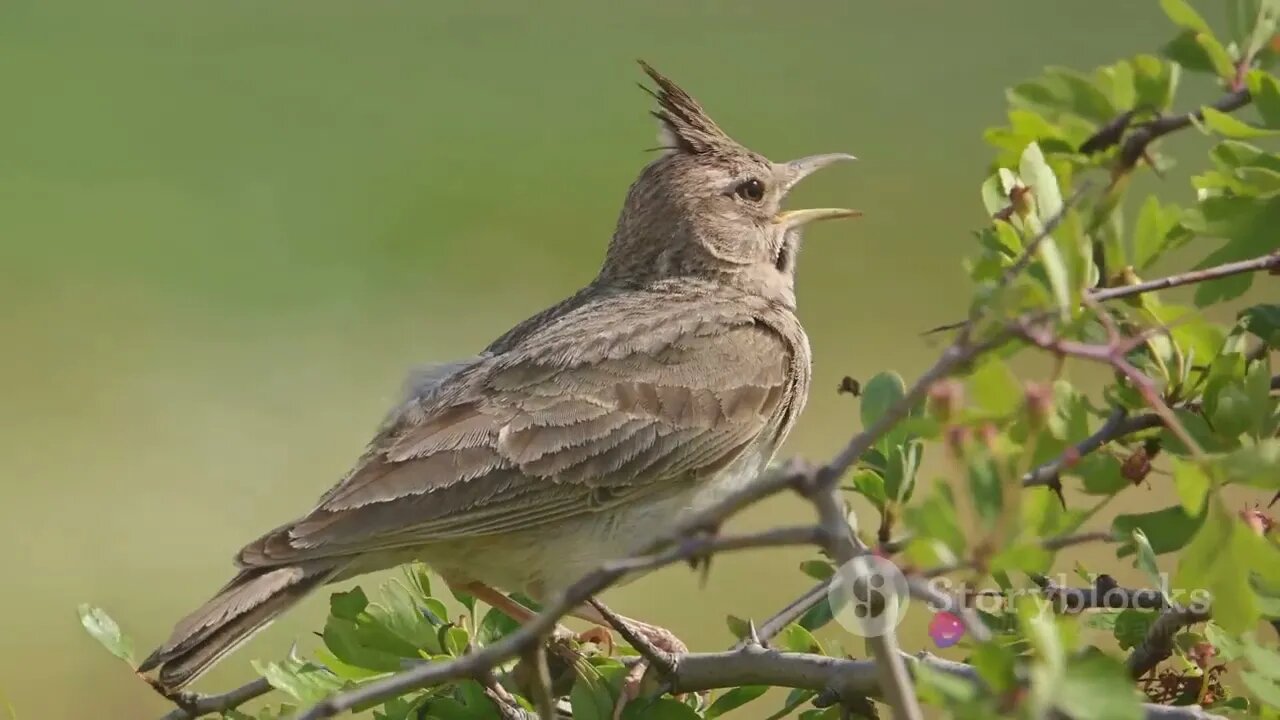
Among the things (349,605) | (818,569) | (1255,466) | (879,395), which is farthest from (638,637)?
(1255,466)

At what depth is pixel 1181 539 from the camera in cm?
219

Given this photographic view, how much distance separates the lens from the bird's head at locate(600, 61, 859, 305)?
14.3ft

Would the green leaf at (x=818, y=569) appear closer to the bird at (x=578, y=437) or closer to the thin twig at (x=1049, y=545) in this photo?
the bird at (x=578, y=437)

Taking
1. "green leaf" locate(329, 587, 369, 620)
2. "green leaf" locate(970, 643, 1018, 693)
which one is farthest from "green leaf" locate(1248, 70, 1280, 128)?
"green leaf" locate(329, 587, 369, 620)

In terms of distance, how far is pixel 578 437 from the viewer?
11.7 feet

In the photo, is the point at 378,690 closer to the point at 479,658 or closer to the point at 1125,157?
the point at 479,658

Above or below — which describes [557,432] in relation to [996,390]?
below

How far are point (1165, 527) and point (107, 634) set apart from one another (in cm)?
150

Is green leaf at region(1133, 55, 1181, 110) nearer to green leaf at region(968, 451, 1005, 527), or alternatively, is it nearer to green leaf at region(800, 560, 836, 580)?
green leaf at region(800, 560, 836, 580)

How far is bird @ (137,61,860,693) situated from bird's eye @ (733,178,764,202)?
19mm

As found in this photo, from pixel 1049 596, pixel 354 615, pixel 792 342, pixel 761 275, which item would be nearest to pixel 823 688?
pixel 1049 596

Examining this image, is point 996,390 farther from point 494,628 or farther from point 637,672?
point 494,628

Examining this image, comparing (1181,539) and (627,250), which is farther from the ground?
(627,250)

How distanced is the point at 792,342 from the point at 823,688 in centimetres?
186
